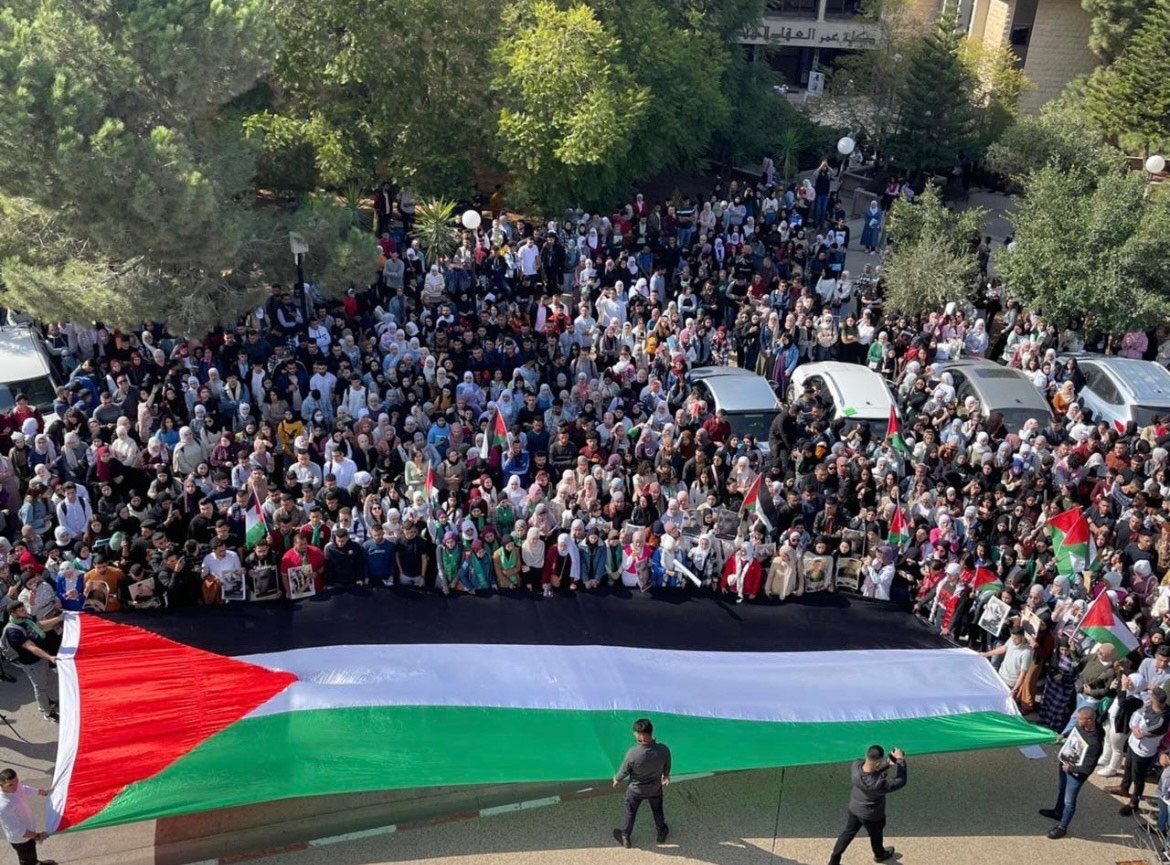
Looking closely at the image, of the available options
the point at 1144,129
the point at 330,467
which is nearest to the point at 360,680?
the point at 330,467

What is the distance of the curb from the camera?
991cm

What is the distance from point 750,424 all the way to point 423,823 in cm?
813

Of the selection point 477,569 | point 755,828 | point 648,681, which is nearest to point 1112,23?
point 477,569

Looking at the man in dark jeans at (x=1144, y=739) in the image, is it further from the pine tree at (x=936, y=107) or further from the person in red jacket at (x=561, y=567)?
the pine tree at (x=936, y=107)

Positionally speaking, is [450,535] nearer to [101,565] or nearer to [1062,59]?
[101,565]

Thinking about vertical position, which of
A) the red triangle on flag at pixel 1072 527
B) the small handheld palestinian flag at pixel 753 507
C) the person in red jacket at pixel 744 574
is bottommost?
the person in red jacket at pixel 744 574

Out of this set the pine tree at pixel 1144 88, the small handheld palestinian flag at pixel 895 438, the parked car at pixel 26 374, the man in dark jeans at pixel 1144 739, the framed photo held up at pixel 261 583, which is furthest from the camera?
the pine tree at pixel 1144 88

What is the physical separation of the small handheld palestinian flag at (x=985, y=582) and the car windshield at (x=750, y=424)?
4.47m

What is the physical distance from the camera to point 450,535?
506 inches

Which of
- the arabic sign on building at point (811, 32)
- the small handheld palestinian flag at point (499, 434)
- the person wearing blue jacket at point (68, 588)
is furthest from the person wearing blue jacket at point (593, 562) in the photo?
the arabic sign on building at point (811, 32)

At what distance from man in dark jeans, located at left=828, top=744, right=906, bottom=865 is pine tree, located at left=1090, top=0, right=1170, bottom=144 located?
83.4 feet

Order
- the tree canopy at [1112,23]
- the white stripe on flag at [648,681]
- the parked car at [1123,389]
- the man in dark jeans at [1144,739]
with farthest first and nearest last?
the tree canopy at [1112,23] → the parked car at [1123,389] → the white stripe on flag at [648,681] → the man in dark jeans at [1144,739]

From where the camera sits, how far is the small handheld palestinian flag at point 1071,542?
13336mm

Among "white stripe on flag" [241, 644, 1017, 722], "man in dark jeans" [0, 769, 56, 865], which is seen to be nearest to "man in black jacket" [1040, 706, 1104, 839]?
"white stripe on flag" [241, 644, 1017, 722]
